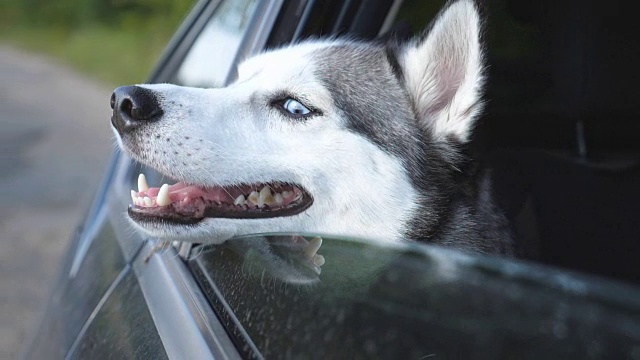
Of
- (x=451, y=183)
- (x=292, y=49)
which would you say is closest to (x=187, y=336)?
(x=451, y=183)

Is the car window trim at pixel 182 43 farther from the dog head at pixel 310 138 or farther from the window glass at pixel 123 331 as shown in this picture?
the window glass at pixel 123 331

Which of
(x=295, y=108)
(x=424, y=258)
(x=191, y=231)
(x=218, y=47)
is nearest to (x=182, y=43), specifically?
(x=218, y=47)

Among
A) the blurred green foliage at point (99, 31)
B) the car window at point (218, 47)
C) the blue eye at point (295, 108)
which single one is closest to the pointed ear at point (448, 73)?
the blue eye at point (295, 108)

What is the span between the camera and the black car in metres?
1.10

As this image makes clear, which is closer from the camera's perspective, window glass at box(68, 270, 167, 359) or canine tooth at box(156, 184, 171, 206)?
window glass at box(68, 270, 167, 359)

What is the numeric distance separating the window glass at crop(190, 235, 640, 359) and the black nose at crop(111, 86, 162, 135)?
579 mm

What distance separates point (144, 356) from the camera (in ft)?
5.86

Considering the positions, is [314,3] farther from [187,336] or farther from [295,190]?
[187,336]

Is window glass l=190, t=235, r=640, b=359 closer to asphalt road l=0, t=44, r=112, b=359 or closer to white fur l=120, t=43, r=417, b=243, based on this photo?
white fur l=120, t=43, r=417, b=243

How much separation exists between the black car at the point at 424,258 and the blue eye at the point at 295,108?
1.58 ft

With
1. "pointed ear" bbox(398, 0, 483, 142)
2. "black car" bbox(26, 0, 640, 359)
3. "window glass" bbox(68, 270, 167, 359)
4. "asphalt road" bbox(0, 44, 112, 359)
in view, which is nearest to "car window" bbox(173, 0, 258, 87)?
"black car" bbox(26, 0, 640, 359)

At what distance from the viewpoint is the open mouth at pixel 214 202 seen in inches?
81.8

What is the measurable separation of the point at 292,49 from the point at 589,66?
1.17m

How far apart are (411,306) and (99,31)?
70.2 feet
